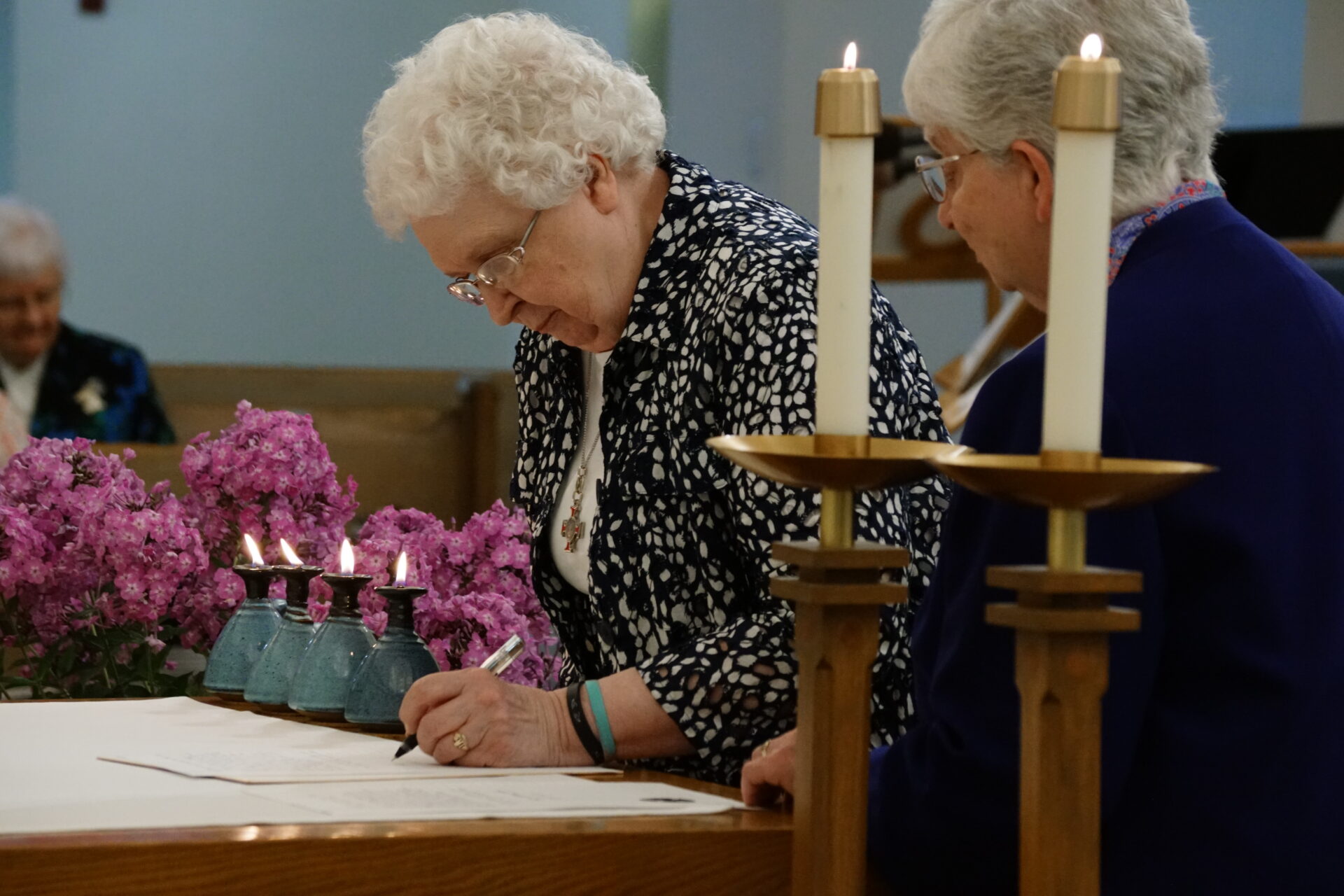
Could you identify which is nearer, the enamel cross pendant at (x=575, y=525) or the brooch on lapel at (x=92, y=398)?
the enamel cross pendant at (x=575, y=525)

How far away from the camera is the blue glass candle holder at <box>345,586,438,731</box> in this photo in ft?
5.54

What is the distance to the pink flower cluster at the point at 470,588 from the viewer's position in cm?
191

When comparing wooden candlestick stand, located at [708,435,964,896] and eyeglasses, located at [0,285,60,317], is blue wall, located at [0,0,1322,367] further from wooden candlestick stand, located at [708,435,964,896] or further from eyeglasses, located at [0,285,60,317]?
wooden candlestick stand, located at [708,435,964,896]

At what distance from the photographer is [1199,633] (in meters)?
1.11

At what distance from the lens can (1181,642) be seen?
3.68 ft

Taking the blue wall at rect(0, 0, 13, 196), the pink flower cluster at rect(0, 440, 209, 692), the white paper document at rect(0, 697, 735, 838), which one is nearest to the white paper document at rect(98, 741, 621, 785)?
the white paper document at rect(0, 697, 735, 838)

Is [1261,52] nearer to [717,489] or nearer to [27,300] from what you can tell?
[27,300]

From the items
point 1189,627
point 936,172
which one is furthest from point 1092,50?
point 936,172

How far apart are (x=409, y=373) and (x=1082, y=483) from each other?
5031 millimetres

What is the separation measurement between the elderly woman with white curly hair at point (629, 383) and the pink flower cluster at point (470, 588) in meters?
0.03

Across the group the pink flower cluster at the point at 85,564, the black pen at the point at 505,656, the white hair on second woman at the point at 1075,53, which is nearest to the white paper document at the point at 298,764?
the black pen at the point at 505,656

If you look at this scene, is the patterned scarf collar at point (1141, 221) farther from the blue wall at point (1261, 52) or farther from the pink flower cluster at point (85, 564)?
the blue wall at point (1261, 52)

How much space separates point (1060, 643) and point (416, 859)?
547 mm

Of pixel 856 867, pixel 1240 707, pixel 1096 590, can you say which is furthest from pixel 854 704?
pixel 1240 707
